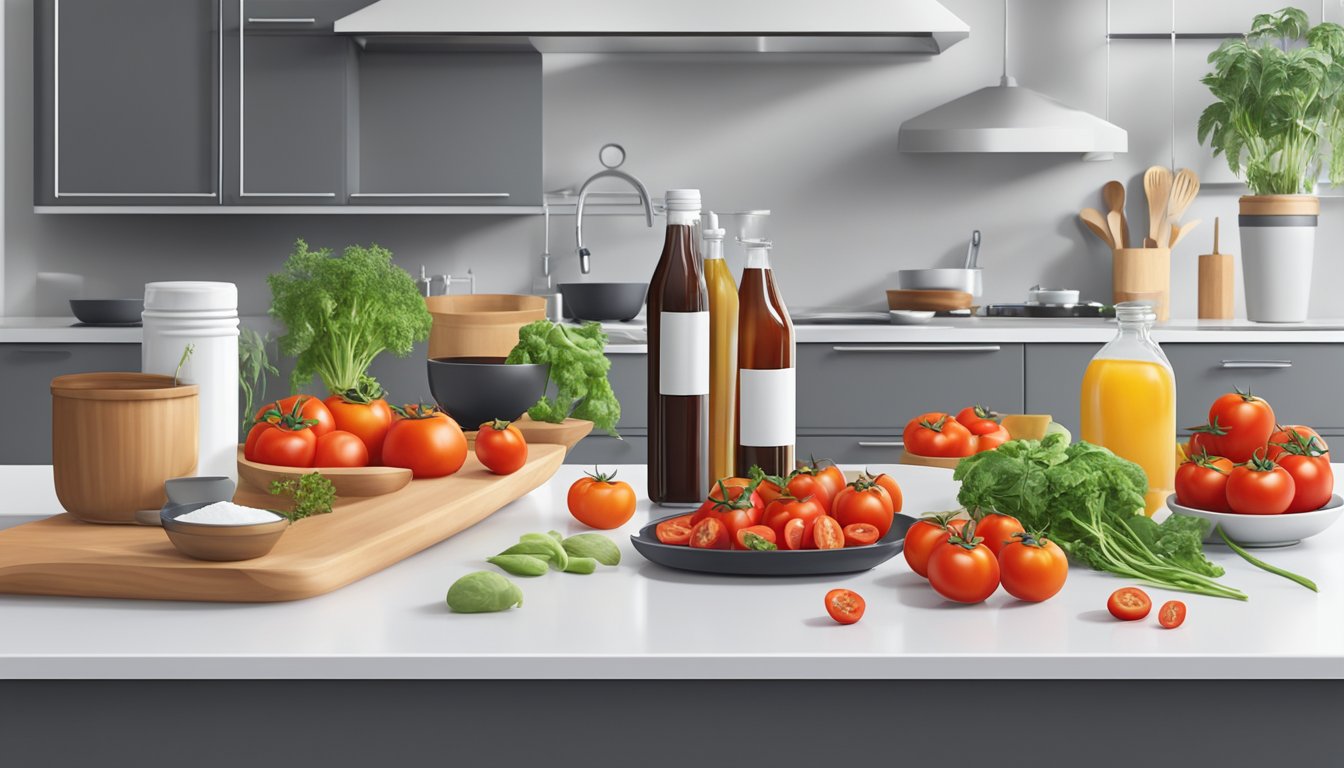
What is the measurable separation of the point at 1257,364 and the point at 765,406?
2593mm

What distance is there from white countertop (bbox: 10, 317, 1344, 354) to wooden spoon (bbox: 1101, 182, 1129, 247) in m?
0.61

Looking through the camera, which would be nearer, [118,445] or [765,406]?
[118,445]

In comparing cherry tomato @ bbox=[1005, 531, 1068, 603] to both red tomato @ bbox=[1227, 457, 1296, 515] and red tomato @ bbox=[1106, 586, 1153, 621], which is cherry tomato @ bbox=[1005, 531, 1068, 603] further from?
red tomato @ bbox=[1227, 457, 1296, 515]

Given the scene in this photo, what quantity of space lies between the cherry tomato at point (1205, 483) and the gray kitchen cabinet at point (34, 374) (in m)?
3.09

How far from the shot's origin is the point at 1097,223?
419 cm

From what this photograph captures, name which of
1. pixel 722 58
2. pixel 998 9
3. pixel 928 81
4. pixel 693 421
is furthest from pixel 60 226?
pixel 693 421

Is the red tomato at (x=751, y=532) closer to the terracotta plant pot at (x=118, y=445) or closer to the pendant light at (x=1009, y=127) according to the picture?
the terracotta plant pot at (x=118, y=445)

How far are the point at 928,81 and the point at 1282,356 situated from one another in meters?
1.44

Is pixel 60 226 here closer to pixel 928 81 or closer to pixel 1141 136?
pixel 928 81

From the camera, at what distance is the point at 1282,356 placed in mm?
3553

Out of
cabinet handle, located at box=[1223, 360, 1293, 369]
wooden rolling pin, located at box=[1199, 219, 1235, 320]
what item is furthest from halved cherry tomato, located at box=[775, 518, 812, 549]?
wooden rolling pin, located at box=[1199, 219, 1235, 320]

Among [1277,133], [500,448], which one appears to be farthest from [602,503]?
[1277,133]

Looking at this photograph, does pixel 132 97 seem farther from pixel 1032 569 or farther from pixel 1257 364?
pixel 1032 569

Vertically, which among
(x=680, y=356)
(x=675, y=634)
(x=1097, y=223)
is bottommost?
(x=675, y=634)
